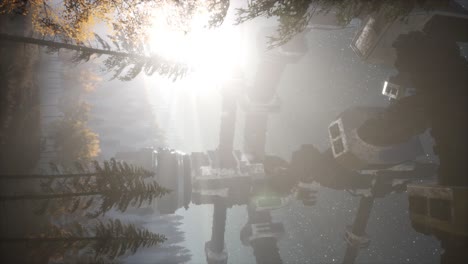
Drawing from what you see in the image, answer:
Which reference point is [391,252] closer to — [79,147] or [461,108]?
[461,108]

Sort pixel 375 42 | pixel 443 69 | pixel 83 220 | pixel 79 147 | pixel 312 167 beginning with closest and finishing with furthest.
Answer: pixel 443 69 < pixel 375 42 < pixel 312 167 < pixel 83 220 < pixel 79 147

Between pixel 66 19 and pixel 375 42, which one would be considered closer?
pixel 375 42

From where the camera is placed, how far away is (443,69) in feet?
11.4

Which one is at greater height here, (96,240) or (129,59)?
(129,59)

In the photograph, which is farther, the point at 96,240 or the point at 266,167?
the point at 266,167

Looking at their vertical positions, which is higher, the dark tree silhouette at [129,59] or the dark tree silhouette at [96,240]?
the dark tree silhouette at [129,59]

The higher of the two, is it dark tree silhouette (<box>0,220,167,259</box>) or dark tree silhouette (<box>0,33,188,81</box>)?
dark tree silhouette (<box>0,33,188,81</box>)

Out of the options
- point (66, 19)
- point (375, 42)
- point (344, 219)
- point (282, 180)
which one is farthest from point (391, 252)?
point (66, 19)

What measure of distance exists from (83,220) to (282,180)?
61.7ft

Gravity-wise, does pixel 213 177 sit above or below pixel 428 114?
below

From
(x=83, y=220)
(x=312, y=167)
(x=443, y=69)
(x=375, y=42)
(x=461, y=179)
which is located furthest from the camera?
(x=83, y=220)

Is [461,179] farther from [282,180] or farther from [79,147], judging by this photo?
[79,147]

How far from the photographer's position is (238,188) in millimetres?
7215

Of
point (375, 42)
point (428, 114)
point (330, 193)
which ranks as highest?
point (375, 42)
